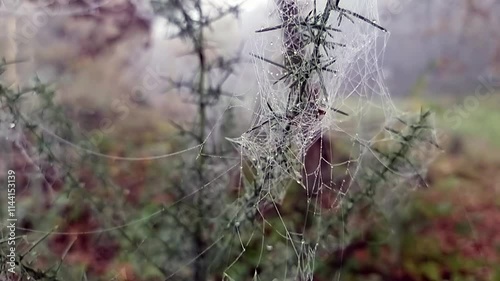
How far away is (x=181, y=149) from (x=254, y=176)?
0.14 metres

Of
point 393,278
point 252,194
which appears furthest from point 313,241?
point 393,278

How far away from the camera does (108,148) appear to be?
72cm

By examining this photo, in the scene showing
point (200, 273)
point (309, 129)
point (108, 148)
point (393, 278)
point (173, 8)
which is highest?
point (173, 8)

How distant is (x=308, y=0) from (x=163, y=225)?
14.2 inches

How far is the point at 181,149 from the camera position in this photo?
676 millimetres

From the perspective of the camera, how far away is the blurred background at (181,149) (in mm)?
632

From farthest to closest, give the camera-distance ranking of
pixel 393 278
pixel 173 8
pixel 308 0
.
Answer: pixel 393 278
pixel 173 8
pixel 308 0

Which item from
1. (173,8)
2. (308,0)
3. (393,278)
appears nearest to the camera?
(308,0)

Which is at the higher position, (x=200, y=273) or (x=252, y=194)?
(x=252, y=194)

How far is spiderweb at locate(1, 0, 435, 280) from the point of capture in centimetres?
54

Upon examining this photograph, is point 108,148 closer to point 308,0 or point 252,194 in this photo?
point 252,194

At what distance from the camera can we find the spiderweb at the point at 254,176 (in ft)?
1.76

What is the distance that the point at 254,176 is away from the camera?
0.58m

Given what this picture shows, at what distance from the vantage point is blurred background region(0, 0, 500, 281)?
632 mm
